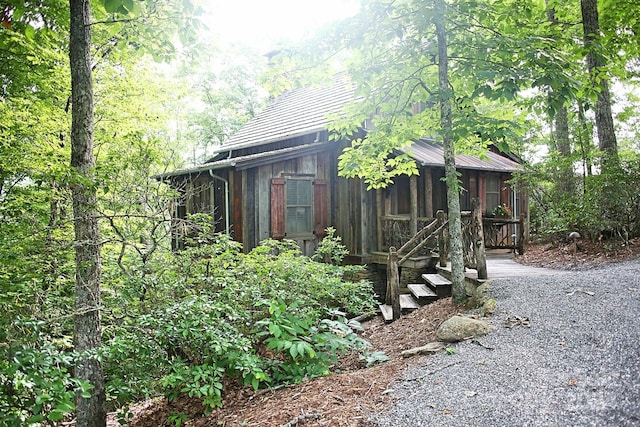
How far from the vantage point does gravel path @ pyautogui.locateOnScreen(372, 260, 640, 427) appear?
270 centimetres

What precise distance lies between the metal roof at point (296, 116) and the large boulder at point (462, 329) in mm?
7582

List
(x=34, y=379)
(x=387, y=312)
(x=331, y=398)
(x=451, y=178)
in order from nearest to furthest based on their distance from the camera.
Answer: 1. (x=34, y=379)
2. (x=331, y=398)
3. (x=451, y=178)
4. (x=387, y=312)

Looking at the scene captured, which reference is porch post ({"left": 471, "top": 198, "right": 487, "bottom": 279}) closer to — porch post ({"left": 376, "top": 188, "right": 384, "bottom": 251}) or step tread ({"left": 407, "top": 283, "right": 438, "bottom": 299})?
step tread ({"left": 407, "top": 283, "right": 438, "bottom": 299})

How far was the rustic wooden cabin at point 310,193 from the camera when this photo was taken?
10.5 metres

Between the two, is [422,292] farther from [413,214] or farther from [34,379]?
[34,379]

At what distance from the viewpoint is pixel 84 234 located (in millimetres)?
4027

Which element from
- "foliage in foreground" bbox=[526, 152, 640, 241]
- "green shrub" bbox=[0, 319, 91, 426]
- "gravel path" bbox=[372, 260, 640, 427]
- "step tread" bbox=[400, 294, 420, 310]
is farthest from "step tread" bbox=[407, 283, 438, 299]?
"green shrub" bbox=[0, 319, 91, 426]

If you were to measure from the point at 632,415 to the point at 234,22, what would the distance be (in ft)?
79.9

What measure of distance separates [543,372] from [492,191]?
40.4 ft

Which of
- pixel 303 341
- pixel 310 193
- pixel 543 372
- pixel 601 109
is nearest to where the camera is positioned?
pixel 543 372

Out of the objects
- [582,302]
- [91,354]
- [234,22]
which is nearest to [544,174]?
[582,302]

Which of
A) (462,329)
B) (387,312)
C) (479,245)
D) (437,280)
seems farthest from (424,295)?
(462,329)

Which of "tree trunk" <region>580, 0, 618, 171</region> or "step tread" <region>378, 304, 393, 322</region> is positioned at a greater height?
"tree trunk" <region>580, 0, 618, 171</region>

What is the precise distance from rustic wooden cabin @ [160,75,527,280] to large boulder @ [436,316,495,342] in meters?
4.79
